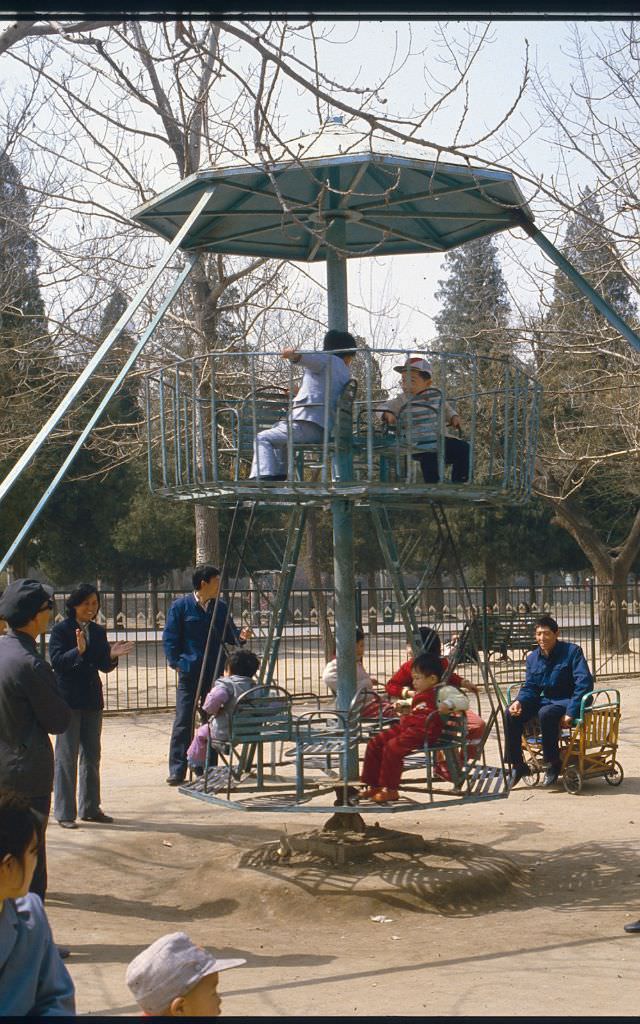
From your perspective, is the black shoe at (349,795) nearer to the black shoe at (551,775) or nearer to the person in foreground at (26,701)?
the person in foreground at (26,701)

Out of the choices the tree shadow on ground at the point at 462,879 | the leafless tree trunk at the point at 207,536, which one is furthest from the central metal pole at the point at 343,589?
the leafless tree trunk at the point at 207,536

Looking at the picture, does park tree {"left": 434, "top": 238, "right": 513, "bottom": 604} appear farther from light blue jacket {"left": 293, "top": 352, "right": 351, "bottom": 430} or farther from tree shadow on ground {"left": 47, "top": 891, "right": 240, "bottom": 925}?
tree shadow on ground {"left": 47, "top": 891, "right": 240, "bottom": 925}

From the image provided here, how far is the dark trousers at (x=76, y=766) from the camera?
9.54 m

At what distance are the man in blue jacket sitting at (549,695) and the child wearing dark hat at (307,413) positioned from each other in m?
4.60

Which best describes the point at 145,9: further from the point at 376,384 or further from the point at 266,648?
the point at 376,384

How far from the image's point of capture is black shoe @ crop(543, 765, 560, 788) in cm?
1155

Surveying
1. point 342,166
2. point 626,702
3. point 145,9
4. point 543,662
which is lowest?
point 626,702

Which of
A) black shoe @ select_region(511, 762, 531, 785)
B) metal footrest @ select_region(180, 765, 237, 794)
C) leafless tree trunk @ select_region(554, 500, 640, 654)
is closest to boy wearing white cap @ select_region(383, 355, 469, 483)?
metal footrest @ select_region(180, 765, 237, 794)

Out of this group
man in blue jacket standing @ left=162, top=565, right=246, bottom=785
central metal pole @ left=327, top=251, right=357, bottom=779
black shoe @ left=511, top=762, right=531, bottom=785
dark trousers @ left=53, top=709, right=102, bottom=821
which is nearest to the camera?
central metal pole @ left=327, top=251, right=357, bottom=779

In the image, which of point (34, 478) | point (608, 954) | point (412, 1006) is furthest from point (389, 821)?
point (34, 478)

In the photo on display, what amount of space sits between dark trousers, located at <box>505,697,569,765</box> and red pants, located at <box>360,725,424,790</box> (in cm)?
379

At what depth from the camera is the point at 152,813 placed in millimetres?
10555

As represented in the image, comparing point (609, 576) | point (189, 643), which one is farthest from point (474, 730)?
point (609, 576)

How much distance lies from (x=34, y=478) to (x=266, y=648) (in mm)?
26673
